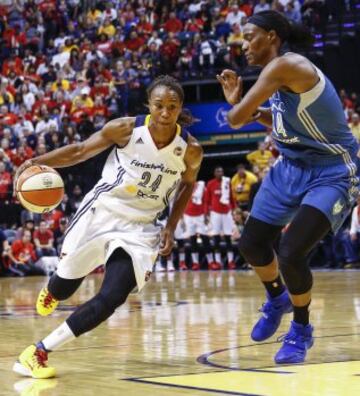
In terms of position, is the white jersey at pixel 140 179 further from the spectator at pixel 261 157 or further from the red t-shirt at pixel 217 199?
the red t-shirt at pixel 217 199

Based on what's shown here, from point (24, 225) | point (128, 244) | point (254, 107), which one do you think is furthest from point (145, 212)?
point (24, 225)

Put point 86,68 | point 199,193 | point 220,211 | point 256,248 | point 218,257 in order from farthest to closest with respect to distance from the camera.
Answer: point 86,68, point 199,193, point 218,257, point 220,211, point 256,248

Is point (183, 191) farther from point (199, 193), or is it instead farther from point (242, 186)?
point (199, 193)

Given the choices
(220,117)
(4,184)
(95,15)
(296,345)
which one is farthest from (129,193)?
(95,15)

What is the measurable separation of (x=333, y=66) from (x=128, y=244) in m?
14.2

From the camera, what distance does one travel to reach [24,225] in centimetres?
1820

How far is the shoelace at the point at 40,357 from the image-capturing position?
5254 millimetres

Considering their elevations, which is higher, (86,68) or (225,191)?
(86,68)

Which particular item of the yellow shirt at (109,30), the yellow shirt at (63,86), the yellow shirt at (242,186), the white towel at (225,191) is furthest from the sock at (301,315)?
the yellow shirt at (109,30)

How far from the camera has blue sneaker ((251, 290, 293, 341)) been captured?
6168 mm

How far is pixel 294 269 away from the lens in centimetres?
568

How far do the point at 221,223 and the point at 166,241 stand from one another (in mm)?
12278

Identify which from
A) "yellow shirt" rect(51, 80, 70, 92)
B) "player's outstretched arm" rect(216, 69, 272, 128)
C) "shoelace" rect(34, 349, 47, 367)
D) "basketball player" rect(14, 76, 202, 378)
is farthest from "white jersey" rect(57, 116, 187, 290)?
"yellow shirt" rect(51, 80, 70, 92)

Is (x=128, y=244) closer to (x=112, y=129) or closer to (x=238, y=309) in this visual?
(x=112, y=129)
